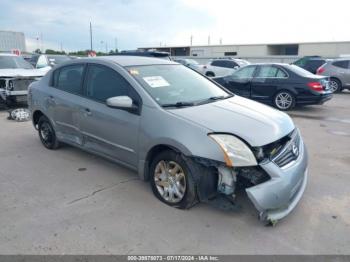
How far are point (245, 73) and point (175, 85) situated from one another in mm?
6734

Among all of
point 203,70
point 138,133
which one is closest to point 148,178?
point 138,133

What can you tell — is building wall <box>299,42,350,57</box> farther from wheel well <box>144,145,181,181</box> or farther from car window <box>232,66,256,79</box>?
wheel well <box>144,145,181,181</box>

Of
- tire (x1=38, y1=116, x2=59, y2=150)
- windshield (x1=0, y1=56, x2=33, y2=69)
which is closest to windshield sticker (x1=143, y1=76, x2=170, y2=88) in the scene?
tire (x1=38, y1=116, x2=59, y2=150)

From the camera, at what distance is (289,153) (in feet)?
10.7

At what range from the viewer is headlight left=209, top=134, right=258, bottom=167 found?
292 cm

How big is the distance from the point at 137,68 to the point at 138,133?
947 mm

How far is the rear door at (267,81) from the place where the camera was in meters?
9.46

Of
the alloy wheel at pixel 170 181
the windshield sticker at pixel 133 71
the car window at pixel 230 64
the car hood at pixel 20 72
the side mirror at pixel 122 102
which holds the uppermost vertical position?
the car window at pixel 230 64

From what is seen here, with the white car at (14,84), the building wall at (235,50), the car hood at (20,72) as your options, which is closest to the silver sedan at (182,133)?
the white car at (14,84)

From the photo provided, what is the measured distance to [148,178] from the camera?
3709mm

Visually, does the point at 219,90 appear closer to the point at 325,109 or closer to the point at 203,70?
the point at 325,109

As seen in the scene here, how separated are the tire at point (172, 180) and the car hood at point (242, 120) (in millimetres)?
477

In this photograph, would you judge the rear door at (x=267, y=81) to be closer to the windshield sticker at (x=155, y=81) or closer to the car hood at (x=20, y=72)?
the windshield sticker at (x=155, y=81)

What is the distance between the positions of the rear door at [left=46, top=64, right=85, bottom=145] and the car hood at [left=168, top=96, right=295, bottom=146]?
1.83 m
